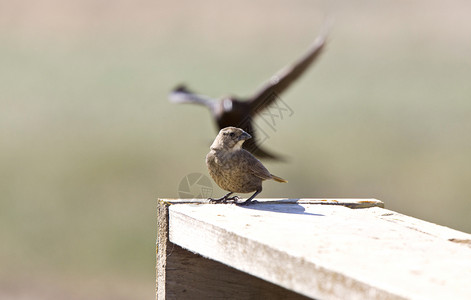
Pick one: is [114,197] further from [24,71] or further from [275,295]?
[24,71]

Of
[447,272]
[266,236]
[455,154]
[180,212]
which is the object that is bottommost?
[447,272]

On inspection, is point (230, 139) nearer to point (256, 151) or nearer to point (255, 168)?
point (255, 168)

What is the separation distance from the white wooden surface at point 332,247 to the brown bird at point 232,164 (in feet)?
1.53

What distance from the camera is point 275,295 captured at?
4.93m

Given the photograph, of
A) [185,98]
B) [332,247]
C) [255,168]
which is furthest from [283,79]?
[332,247]

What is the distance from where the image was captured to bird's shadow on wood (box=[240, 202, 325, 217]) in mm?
5066

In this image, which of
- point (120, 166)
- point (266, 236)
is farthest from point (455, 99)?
point (266, 236)

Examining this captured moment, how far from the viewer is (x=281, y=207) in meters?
5.27

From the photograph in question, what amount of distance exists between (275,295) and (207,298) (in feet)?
0.89

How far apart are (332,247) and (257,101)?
6228mm

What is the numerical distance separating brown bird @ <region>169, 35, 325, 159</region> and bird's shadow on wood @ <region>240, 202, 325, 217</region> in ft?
11.7

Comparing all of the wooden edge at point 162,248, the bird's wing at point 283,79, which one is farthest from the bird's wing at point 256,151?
the wooden edge at point 162,248

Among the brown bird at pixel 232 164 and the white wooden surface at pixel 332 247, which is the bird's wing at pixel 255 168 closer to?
the brown bird at pixel 232 164

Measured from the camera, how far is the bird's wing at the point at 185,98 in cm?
1129
